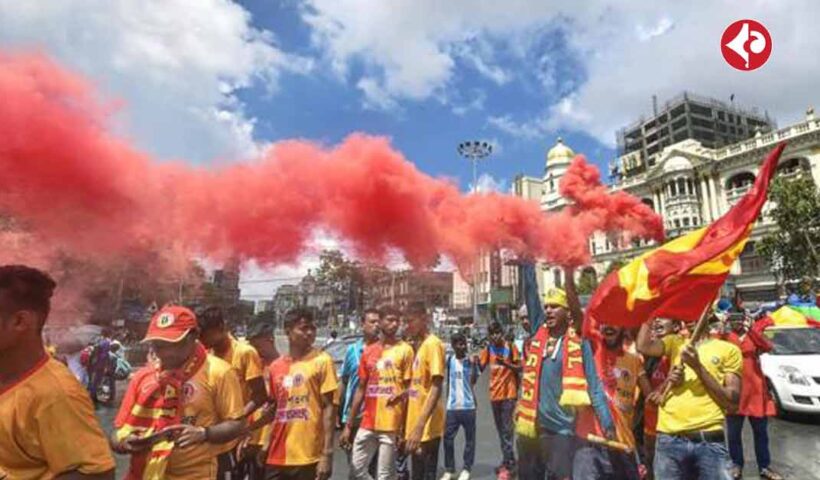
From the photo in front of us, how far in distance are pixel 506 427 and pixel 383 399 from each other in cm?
273

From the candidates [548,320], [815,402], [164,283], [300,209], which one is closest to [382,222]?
[300,209]

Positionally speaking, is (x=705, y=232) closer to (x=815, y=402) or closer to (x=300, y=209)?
(x=815, y=402)

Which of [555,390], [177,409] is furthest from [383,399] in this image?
[177,409]

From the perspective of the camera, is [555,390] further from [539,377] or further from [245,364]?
[245,364]

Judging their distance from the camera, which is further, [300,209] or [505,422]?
[300,209]

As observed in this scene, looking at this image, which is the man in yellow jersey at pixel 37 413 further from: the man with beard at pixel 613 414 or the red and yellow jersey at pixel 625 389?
the red and yellow jersey at pixel 625 389

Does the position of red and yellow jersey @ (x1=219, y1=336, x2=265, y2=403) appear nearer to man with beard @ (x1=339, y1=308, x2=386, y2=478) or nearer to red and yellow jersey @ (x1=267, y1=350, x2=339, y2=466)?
red and yellow jersey @ (x1=267, y1=350, x2=339, y2=466)

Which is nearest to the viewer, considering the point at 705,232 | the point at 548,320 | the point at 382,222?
the point at 705,232

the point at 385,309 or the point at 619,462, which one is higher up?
the point at 385,309

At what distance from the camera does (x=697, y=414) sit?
12.7 ft

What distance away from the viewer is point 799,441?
27.0 ft

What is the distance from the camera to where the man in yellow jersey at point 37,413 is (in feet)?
6.01

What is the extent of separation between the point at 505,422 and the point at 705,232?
3982 millimetres

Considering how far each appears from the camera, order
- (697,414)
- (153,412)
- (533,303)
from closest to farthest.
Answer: (153,412) < (697,414) < (533,303)
